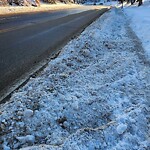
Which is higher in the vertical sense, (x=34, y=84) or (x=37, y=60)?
(x=34, y=84)

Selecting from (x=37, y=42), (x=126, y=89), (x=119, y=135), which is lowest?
(x=37, y=42)

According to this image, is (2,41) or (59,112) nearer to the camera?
(59,112)

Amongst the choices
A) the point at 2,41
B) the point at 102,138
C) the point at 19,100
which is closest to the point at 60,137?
the point at 102,138

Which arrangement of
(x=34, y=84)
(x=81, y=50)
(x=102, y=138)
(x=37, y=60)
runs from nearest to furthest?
(x=102, y=138) → (x=34, y=84) → (x=37, y=60) → (x=81, y=50)

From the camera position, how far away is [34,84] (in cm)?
643

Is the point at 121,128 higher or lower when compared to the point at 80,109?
higher

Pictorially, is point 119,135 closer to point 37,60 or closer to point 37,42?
point 37,60

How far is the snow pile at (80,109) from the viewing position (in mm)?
4359

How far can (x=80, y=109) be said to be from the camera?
5.37 meters

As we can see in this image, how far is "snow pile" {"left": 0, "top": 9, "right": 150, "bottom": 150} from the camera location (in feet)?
14.3

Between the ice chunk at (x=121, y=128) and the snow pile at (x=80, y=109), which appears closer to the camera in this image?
the snow pile at (x=80, y=109)

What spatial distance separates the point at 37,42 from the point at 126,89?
227 inches

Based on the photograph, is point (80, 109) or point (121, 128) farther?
point (80, 109)

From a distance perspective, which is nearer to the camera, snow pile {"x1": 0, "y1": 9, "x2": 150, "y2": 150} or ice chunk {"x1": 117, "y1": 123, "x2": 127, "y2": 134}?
snow pile {"x1": 0, "y1": 9, "x2": 150, "y2": 150}
